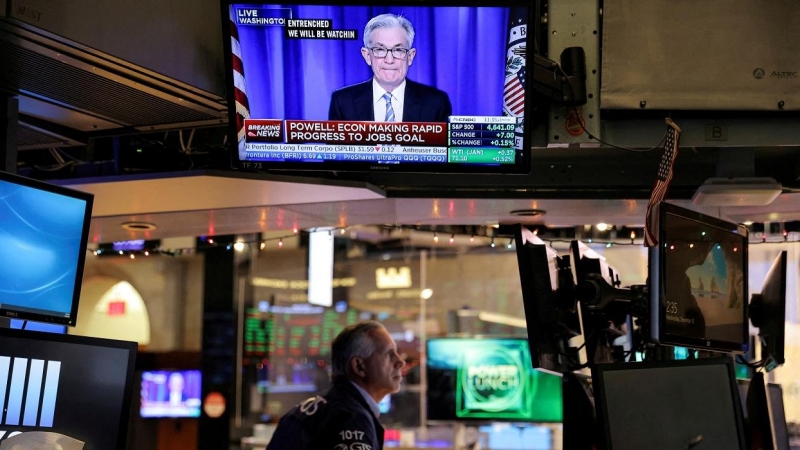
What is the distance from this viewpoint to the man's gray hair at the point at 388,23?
3.66 metres

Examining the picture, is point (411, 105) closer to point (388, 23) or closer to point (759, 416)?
point (388, 23)

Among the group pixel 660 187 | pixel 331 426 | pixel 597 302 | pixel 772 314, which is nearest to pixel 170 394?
pixel 331 426

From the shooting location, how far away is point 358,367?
4.22m

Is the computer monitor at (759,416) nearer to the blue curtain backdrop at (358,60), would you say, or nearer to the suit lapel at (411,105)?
the blue curtain backdrop at (358,60)

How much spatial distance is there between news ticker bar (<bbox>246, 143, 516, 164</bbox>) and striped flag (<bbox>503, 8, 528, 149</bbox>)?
11cm

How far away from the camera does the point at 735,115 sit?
434cm

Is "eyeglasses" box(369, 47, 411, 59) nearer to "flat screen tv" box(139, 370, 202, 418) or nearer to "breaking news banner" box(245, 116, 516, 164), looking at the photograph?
"breaking news banner" box(245, 116, 516, 164)

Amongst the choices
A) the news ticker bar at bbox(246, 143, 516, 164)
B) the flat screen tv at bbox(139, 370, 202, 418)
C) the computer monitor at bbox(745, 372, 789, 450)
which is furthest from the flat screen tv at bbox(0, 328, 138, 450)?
the flat screen tv at bbox(139, 370, 202, 418)

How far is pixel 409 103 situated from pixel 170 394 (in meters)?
5.85

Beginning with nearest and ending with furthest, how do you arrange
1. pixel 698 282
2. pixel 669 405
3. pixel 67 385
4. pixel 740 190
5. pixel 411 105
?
pixel 67 385, pixel 669 405, pixel 698 282, pixel 411 105, pixel 740 190

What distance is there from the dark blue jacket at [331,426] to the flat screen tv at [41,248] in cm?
115

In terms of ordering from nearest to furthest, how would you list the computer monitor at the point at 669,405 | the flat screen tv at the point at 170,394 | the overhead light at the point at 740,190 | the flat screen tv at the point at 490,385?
the computer monitor at the point at 669,405, the overhead light at the point at 740,190, the flat screen tv at the point at 490,385, the flat screen tv at the point at 170,394

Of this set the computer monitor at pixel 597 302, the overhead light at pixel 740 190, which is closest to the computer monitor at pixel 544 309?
the computer monitor at pixel 597 302

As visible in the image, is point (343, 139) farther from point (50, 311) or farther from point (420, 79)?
point (50, 311)
